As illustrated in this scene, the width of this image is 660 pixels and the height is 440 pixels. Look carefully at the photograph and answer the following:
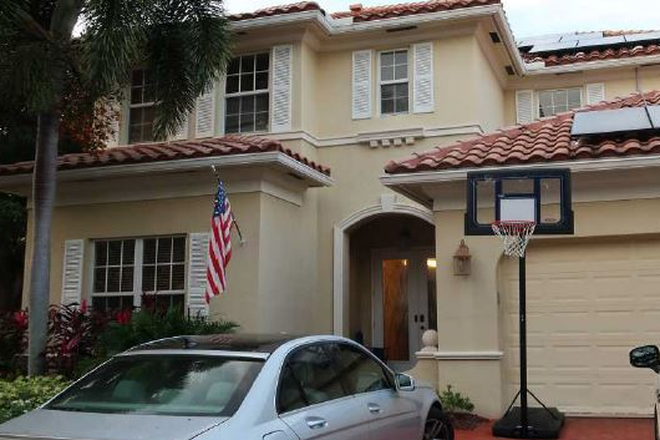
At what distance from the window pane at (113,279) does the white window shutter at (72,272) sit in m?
0.47

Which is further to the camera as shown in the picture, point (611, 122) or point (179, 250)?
point (179, 250)

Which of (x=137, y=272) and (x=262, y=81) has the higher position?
(x=262, y=81)

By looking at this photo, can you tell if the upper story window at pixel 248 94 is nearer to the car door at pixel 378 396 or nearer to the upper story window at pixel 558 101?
the upper story window at pixel 558 101

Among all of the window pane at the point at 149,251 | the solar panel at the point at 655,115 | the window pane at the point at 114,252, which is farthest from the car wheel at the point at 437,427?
the window pane at the point at 114,252

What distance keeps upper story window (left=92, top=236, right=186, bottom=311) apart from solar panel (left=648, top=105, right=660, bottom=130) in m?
7.36

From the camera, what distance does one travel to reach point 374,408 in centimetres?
589

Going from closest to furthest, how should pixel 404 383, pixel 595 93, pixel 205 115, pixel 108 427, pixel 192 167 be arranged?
pixel 108 427 < pixel 404 383 < pixel 192 167 < pixel 205 115 < pixel 595 93

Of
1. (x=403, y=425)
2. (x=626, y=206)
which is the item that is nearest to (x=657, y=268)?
(x=626, y=206)

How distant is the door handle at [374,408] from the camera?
5.82 meters

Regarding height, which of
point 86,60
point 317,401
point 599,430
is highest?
point 86,60

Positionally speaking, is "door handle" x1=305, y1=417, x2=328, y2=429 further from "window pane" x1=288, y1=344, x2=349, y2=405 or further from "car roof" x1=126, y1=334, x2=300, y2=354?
"car roof" x1=126, y1=334, x2=300, y2=354

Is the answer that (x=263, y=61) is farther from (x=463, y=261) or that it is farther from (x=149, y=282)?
(x=463, y=261)

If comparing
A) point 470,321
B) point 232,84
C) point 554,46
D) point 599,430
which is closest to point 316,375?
point 599,430

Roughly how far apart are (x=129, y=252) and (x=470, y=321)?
589 centimetres
